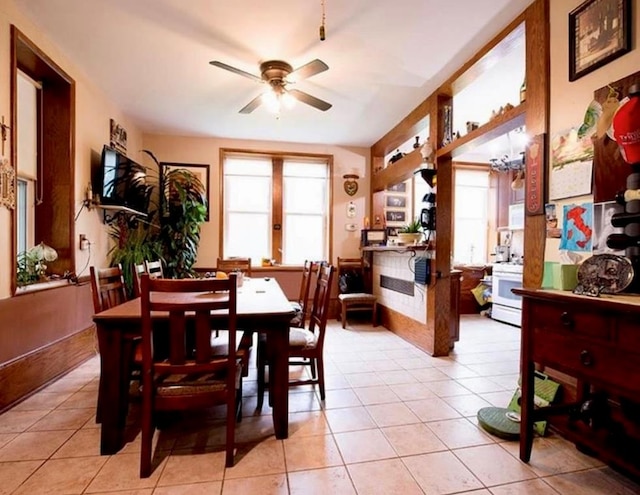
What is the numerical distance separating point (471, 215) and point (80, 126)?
6.01 meters

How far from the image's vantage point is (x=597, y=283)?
155 centimetres

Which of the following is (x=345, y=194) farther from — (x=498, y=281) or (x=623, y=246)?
(x=623, y=246)

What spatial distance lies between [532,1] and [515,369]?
9.79ft

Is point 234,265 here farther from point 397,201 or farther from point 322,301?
point 397,201

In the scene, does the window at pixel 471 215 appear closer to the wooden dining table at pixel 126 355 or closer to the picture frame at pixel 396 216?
the picture frame at pixel 396 216

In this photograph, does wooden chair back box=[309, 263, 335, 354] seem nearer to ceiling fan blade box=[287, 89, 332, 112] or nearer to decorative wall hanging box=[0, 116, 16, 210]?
ceiling fan blade box=[287, 89, 332, 112]

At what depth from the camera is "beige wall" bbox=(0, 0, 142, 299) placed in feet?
7.56

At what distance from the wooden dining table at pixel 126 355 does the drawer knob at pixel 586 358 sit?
1.39 meters

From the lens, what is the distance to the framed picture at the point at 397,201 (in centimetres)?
593

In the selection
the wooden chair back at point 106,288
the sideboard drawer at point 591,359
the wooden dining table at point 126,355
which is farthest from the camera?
the wooden chair back at point 106,288

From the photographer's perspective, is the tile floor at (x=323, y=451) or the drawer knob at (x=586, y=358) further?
the tile floor at (x=323, y=451)

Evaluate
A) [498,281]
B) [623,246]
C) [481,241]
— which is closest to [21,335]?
[623,246]

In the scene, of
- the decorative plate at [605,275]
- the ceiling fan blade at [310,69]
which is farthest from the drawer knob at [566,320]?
the ceiling fan blade at [310,69]

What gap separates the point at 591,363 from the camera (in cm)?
146
